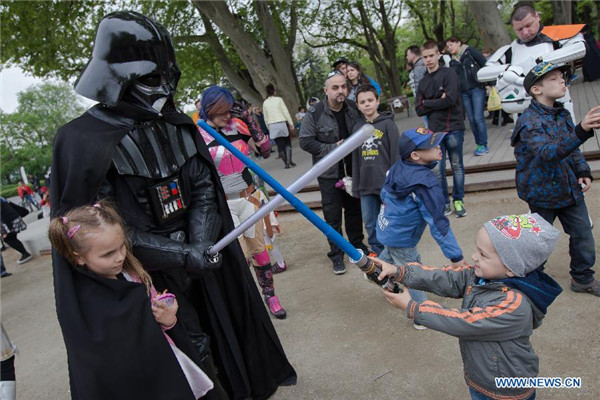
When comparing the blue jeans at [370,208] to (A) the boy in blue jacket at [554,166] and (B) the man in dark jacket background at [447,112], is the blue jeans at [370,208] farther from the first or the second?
(B) the man in dark jacket background at [447,112]

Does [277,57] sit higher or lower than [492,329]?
higher

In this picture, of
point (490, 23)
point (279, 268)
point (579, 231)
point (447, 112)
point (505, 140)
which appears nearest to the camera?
point (579, 231)

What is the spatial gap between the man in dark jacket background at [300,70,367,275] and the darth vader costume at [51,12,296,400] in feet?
6.25

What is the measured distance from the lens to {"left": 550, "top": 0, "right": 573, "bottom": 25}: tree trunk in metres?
13.9

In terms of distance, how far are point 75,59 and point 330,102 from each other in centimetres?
1475

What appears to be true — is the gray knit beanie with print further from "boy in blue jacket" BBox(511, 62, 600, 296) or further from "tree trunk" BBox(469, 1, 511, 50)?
"tree trunk" BBox(469, 1, 511, 50)

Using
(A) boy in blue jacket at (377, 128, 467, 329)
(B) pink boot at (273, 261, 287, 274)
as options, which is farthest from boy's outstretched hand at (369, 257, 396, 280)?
(B) pink boot at (273, 261, 287, 274)

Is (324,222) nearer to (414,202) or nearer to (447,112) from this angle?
(414,202)

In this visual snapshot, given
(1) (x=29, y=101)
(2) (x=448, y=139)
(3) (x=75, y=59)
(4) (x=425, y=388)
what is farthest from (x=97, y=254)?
(1) (x=29, y=101)

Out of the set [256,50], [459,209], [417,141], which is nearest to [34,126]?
[256,50]

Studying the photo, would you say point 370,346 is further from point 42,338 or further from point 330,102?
point 42,338

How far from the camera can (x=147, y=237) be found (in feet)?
6.88

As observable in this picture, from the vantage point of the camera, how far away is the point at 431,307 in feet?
6.19

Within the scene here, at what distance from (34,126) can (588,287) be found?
6011 cm
